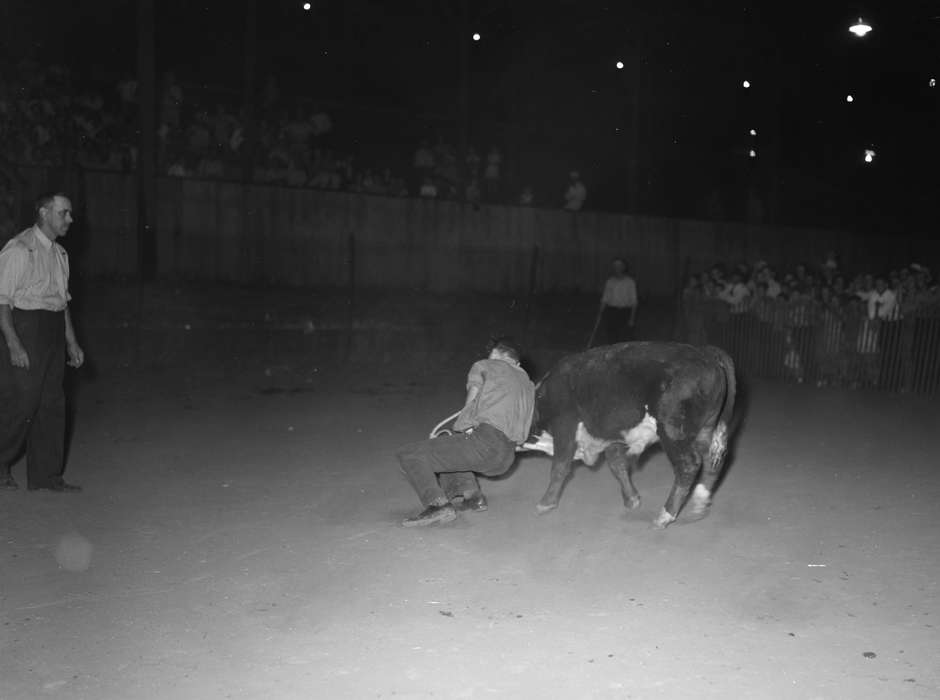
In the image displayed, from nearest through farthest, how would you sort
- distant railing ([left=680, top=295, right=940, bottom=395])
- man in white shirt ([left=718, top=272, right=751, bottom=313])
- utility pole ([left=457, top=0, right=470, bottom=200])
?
distant railing ([left=680, top=295, right=940, bottom=395])
man in white shirt ([left=718, top=272, right=751, bottom=313])
utility pole ([left=457, top=0, right=470, bottom=200])

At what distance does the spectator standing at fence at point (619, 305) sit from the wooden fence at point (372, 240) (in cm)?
389

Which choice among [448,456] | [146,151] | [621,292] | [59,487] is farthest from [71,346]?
[621,292]

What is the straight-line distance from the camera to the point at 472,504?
273 inches

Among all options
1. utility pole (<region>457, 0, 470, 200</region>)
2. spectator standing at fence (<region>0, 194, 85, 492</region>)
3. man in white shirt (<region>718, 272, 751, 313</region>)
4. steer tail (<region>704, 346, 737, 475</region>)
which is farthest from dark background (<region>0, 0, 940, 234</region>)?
steer tail (<region>704, 346, 737, 475</region>)

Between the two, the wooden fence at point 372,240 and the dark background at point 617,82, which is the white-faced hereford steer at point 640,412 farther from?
the dark background at point 617,82

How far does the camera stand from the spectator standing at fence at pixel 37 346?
6934 millimetres

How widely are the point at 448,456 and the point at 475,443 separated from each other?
0.19 m

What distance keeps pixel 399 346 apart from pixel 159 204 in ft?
14.1

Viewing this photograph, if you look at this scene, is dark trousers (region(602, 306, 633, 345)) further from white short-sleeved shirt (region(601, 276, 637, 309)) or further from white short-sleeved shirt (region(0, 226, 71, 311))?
white short-sleeved shirt (region(0, 226, 71, 311))

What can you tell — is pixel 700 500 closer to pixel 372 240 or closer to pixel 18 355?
pixel 18 355

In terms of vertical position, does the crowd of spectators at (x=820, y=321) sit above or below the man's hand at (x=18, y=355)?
below

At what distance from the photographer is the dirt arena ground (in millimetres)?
4180

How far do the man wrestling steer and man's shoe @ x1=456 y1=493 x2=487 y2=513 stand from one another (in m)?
0.31

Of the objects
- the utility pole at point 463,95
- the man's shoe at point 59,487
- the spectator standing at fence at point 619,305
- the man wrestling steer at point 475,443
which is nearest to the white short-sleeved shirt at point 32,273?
the man's shoe at point 59,487
